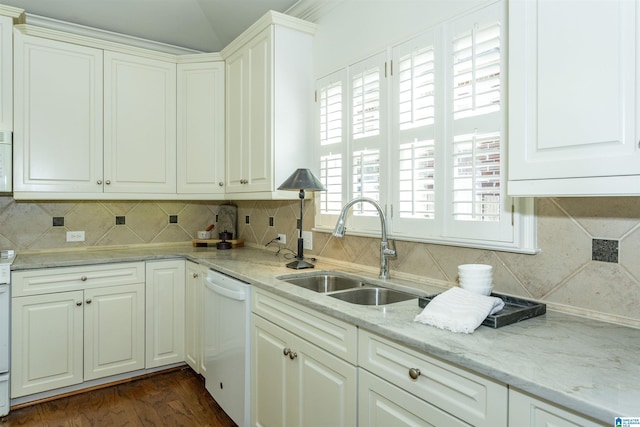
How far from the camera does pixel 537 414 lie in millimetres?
927

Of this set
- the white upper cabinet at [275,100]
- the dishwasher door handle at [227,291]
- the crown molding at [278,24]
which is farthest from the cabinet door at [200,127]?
the dishwasher door handle at [227,291]

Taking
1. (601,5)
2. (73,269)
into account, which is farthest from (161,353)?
(601,5)

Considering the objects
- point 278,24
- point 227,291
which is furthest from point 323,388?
point 278,24

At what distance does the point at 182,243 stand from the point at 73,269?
3.41ft

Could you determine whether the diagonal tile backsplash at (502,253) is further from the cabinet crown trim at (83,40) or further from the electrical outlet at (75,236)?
the cabinet crown trim at (83,40)

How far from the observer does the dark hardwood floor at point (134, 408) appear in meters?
2.35

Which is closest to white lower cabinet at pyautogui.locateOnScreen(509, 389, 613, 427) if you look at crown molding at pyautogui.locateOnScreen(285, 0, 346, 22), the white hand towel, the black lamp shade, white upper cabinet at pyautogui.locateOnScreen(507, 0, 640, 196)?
the white hand towel

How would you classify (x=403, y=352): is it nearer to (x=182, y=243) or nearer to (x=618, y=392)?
(x=618, y=392)

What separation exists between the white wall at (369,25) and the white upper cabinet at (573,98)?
560mm

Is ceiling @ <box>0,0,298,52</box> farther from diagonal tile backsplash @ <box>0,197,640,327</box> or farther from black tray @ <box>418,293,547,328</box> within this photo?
black tray @ <box>418,293,547,328</box>

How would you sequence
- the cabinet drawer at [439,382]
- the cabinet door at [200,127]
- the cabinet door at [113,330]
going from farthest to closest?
the cabinet door at [200,127] < the cabinet door at [113,330] < the cabinet drawer at [439,382]

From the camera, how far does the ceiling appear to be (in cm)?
294

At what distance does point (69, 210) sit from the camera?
3094 millimetres

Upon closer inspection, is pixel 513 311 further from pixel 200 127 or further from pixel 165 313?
pixel 200 127
